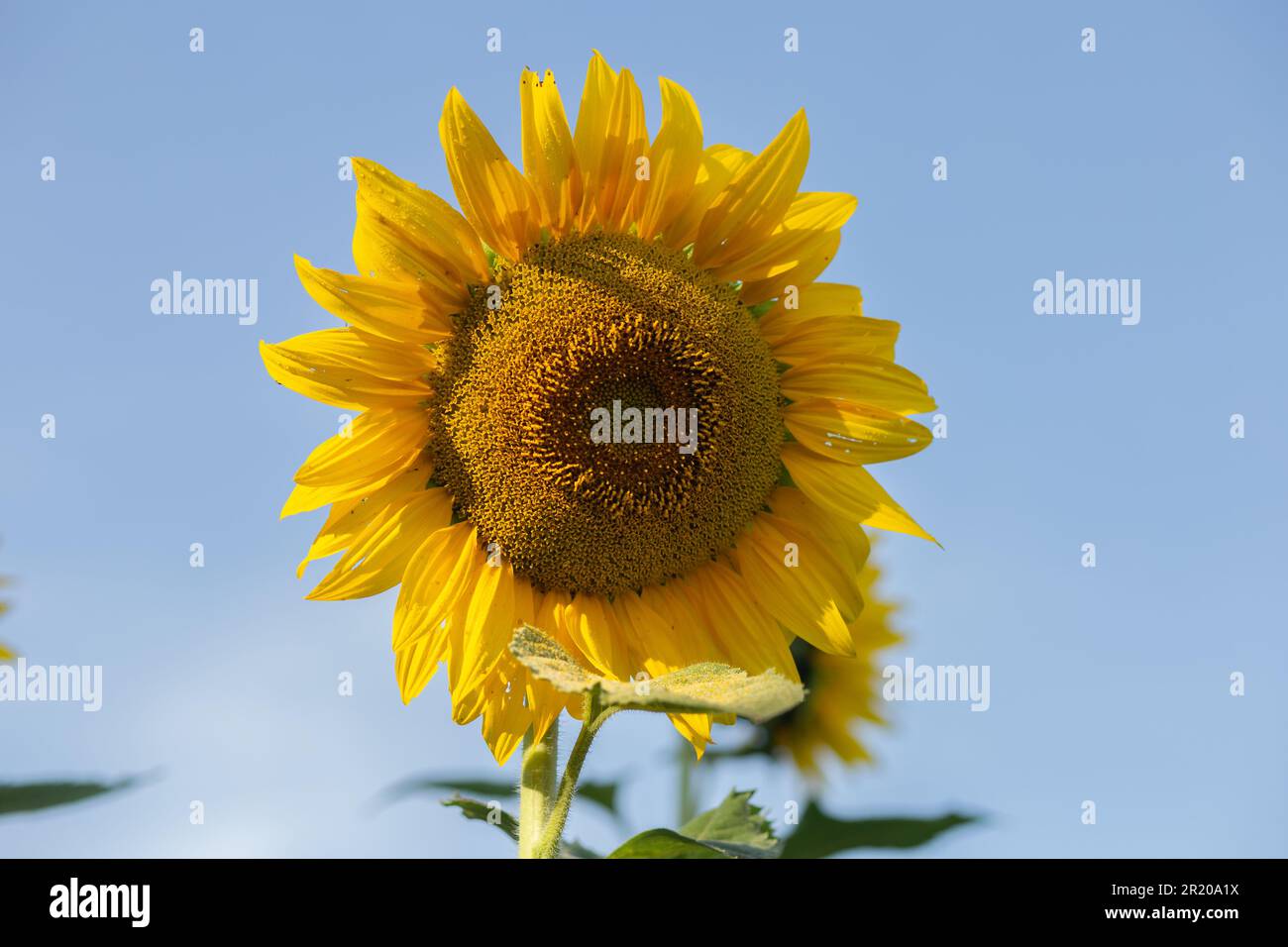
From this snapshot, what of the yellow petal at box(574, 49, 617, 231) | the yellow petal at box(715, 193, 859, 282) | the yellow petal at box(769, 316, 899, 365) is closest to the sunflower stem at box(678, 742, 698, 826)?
the yellow petal at box(769, 316, 899, 365)

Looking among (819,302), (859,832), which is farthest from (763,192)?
(859,832)

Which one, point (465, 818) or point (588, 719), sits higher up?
point (588, 719)

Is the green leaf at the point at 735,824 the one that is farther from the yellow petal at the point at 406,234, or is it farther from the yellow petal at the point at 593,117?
the yellow petal at the point at 593,117

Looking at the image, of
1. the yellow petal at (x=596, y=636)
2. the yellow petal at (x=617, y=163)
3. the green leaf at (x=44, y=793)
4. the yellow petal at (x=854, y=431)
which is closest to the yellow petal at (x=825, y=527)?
the yellow petal at (x=854, y=431)

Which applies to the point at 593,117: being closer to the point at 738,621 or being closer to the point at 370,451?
the point at 370,451
